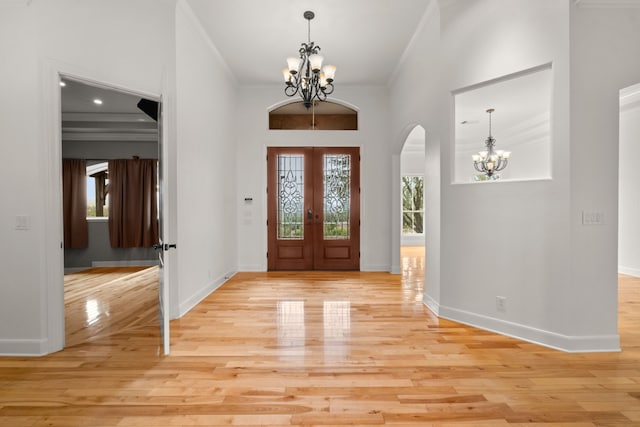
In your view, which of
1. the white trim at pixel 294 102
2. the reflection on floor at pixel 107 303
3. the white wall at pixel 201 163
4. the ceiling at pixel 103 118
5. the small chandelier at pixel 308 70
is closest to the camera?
the reflection on floor at pixel 107 303

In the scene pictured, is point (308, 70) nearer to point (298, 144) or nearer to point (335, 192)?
point (298, 144)

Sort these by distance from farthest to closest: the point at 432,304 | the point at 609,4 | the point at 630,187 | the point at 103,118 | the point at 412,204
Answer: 1. the point at 412,204
2. the point at 103,118
3. the point at 630,187
4. the point at 432,304
5. the point at 609,4

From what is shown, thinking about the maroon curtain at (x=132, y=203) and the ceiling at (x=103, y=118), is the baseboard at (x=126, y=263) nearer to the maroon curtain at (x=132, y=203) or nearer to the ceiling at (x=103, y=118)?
the maroon curtain at (x=132, y=203)

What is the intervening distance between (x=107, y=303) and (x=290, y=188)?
349cm

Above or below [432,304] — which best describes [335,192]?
above

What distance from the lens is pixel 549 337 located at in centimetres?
284

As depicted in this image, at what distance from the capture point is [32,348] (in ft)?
8.89

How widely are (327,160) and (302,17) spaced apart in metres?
2.75

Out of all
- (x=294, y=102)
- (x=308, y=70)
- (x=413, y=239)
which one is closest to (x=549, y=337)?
(x=308, y=70)

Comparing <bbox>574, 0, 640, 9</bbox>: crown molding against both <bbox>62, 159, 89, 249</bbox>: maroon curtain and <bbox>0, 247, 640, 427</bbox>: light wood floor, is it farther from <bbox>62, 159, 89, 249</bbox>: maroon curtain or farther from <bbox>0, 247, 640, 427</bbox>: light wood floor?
<bbox>62, 159, 89, 249</bbox>: maroon curtain

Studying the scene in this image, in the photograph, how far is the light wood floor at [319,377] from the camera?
1.93 meters

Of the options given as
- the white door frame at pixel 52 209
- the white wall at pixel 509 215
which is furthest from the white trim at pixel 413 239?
the white door frame at pixel 52 209

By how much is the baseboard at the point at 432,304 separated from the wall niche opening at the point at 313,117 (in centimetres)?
363

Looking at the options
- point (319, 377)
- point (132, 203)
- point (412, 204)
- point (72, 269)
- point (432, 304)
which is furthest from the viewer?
point (412, 204)
